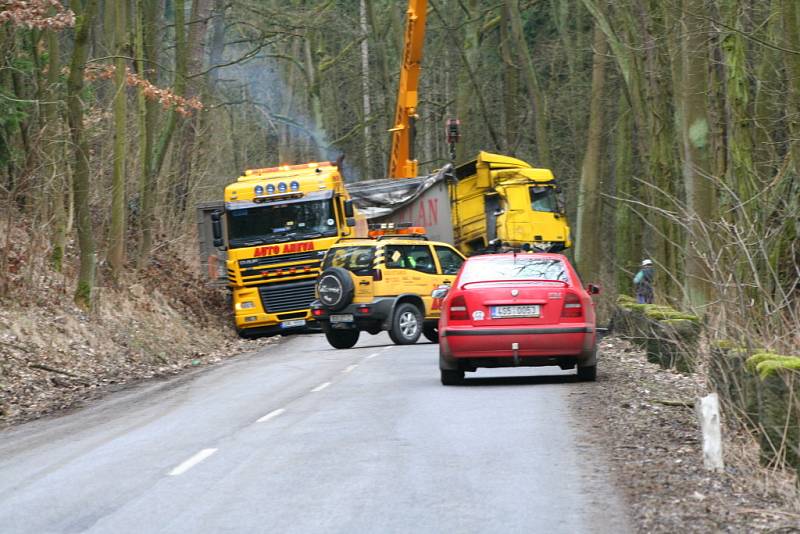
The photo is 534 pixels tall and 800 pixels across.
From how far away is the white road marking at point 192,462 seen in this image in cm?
1001

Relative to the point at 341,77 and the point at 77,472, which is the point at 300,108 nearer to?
the point at 341,77

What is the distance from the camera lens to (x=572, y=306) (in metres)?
15.7

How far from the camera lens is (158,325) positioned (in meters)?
26.7

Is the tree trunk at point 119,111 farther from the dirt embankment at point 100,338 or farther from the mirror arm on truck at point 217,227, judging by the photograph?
the mirror arm on truck at point 217,227

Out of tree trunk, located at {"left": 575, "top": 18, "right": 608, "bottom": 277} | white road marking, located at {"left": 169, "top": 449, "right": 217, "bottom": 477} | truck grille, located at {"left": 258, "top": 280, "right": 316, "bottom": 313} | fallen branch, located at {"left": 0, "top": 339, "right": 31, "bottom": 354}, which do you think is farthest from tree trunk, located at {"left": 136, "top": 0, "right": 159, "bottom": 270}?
white road marking, located at {"left": 169, "top": 449, "right": 217, "bottom": 477}

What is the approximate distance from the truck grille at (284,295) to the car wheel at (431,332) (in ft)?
12.8

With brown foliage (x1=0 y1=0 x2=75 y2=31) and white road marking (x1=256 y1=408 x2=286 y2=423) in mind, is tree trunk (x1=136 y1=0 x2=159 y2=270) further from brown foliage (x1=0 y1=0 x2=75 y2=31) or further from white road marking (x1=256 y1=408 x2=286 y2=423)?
white road marking (x1=256 y1=408 x2=286 y2=423)

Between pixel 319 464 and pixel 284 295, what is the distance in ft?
67.4

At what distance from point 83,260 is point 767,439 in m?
17.0

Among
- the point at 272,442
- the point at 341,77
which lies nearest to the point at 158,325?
the point at 272,442

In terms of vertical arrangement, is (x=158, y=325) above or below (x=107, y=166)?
below

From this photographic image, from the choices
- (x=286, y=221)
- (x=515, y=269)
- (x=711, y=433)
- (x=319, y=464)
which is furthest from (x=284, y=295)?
(x=711, y=433)

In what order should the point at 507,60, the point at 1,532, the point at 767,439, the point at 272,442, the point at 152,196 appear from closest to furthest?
the point at 1,532, the point at 767,439, the point at 272,442, the point at 152,196, the point at 507,60

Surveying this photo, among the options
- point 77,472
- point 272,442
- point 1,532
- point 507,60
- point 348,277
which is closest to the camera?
point 1,532
